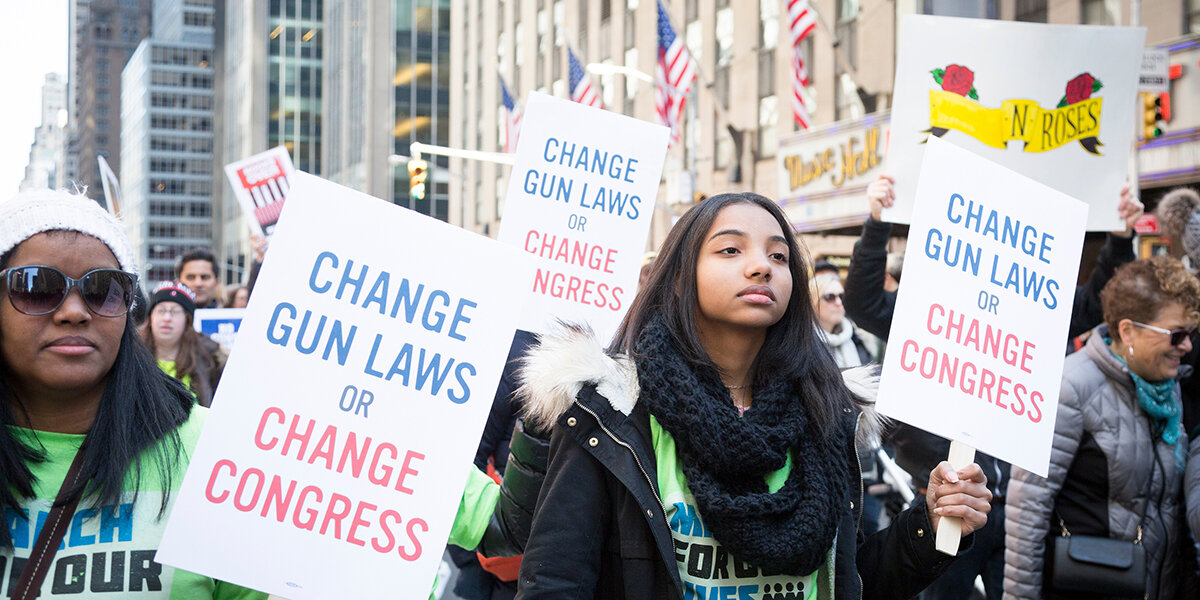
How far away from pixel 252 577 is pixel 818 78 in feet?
79.9

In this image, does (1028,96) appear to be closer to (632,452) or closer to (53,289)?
(632,452)

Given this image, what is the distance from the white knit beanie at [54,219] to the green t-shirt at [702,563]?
1331 millimetres

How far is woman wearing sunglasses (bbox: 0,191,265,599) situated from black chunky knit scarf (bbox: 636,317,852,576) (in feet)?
3.70

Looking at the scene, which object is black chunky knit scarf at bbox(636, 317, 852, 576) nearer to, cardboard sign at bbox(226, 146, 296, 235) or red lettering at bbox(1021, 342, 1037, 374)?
red lettering at bbox(1021, 342, 1037, 374)

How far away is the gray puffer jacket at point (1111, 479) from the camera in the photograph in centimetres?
443

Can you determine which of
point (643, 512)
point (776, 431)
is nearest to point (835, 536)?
point (776, 431)

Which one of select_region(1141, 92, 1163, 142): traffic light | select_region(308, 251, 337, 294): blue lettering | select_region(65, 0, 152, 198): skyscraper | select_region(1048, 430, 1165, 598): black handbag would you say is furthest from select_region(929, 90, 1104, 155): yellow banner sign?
select_region(65, 0, 152, 198): skyscraper

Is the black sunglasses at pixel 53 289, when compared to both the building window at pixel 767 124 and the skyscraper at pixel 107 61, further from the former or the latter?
the skyscraper at pixel 107 61

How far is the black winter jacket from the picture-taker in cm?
265

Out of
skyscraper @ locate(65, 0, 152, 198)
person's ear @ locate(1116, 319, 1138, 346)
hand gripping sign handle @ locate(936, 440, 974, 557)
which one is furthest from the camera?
skyscraper @ locate(65, 0, 152, 198)

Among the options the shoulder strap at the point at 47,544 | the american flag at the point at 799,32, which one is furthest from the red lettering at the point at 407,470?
the american flag at the point at 799,32

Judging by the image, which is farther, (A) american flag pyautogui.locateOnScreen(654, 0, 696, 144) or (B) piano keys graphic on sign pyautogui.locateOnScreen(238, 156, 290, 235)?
(A) american flag pyautogui.locateOnScreen(654, 0, 696, 144)

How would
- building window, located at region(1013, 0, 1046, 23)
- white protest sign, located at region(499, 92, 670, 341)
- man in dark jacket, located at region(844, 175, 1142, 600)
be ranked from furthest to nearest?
1. building window, located at region(1013, 0, 1046, 23)
2. white protest sign, located at region(499, 92, 670, 341)
3. man in dark jacket, located at region(844, 175, 1142, 600)

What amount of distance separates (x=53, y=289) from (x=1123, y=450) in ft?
12.3
